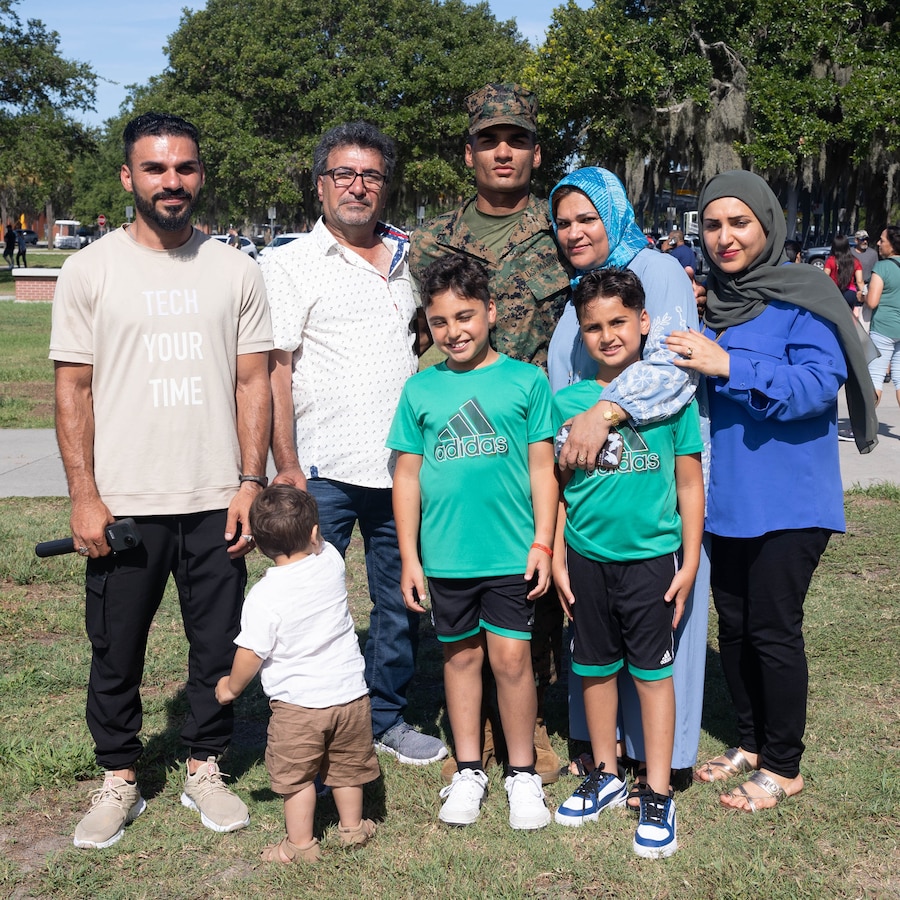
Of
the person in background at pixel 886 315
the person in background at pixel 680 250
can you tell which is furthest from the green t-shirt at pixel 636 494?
the person in background at pixel 680 250

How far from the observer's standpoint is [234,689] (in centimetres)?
320

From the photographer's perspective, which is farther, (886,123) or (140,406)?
(886,123)

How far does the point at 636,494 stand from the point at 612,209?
0.93m

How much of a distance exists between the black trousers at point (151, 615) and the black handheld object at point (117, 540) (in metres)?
0.10

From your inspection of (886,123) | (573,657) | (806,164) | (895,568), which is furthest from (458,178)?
(573,657)

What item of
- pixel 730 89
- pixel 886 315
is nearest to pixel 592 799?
pixel 886 315

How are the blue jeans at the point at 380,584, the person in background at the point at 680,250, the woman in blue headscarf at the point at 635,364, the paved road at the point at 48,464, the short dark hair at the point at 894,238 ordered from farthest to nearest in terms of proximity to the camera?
1. the person in background at the point at 680,250
2. the short dark hair at the point at 894,238
3. the paved road at the point at 48,464
4. the blue jeans at the point at 380,584
5. the woman in blue headscarf at the point at 635,364

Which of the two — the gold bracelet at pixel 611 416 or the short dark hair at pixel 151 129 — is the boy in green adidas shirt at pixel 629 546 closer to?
the gold bracelet at pixel 611 416

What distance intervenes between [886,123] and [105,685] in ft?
71.9

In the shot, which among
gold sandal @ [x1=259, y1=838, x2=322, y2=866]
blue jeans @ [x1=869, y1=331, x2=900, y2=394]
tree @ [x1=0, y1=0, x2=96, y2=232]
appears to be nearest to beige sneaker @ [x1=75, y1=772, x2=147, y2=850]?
gold sandal @ [x1=259, y1=838, x2=322, y2=866]

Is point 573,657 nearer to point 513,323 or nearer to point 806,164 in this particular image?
point 513,323

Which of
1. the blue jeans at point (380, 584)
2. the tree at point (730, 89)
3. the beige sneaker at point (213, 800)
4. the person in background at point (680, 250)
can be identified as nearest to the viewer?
the beige sneaker at point (213, 800)

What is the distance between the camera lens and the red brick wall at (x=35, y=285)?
2462 centimetres

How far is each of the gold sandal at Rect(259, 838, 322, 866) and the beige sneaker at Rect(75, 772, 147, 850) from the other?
53 cm
